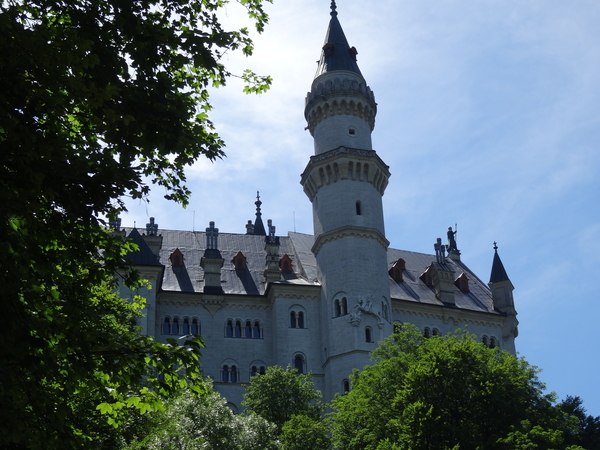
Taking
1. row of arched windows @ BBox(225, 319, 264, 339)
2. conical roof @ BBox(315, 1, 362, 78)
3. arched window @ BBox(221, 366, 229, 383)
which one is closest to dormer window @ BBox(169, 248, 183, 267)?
row of arched windows @ BBox(225, 319, 264, 339)

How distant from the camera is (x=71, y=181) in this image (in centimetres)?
1355

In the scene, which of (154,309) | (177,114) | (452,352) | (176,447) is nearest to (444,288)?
(154,309)

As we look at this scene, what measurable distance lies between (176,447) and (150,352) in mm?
22970

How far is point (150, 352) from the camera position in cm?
1320

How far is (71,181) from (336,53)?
6141cm

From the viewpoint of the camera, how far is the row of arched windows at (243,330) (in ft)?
217

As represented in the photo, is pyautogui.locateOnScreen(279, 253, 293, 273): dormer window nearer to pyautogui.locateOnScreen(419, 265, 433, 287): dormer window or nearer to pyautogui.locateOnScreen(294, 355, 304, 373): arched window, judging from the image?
pyautogui.locateOnScreen(294, 355, 304, 373): arched window

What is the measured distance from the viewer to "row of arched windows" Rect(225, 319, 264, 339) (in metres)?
66.1

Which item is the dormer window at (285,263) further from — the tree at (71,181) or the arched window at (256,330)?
the tree at (71,181)

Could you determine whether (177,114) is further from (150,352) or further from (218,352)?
(218,352)

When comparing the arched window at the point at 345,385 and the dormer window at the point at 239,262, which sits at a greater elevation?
the dormer window at the point at 239,262

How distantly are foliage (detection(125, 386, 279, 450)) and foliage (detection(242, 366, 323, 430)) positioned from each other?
5.48 meters

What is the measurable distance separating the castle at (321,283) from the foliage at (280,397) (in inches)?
298

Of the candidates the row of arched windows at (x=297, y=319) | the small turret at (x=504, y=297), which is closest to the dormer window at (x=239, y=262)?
the row of arched windows at (x=297, y=319)
